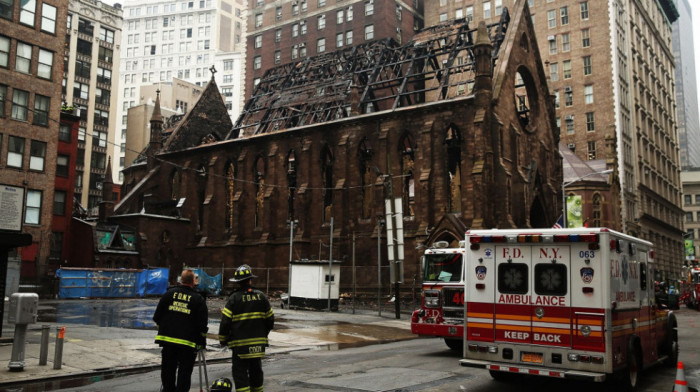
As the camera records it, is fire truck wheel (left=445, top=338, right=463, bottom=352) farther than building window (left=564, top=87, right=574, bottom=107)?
No

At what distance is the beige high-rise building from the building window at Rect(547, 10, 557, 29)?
174ft

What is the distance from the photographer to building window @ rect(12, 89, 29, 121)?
35.5 m

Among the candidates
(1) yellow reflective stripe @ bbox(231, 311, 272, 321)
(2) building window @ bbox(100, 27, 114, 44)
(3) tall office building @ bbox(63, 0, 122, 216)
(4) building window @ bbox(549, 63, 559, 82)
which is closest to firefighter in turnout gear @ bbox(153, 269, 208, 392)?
(1) yellow reflective stripe @ bbox(231, 311, 272, 321)

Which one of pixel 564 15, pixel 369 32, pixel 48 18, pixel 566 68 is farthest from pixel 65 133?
pixel 564 15

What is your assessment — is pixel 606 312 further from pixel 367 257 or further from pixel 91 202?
pixel 91 202

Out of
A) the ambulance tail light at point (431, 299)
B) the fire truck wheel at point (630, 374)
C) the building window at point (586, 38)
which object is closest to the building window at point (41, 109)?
the ambulance tail light at point (431, 299)

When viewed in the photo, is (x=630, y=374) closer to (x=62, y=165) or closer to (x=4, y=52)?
(x=4, y=52)

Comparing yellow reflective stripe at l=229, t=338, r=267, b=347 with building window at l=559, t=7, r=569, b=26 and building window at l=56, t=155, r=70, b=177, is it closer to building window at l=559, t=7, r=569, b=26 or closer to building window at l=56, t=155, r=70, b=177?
building window at l=56, t=155, r=70, b=177

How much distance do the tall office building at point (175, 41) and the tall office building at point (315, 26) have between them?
1972 inches

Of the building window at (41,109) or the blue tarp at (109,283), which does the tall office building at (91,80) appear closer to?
the building window at (41,109)

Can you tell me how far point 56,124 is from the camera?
3788 cm

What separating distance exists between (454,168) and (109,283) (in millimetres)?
21751

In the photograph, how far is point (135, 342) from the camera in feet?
55.3

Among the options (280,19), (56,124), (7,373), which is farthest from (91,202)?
(7,373)
